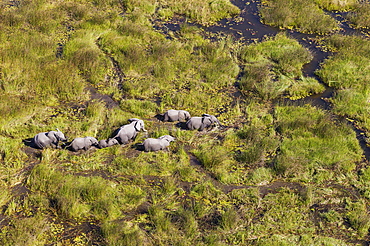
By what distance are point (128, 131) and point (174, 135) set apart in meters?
1.58

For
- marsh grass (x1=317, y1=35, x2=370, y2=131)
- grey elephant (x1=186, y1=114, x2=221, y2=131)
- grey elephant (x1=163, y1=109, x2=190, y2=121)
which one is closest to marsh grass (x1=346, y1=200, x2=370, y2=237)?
marsh grass (x1=317, y1=35, x2=370, y2=131)

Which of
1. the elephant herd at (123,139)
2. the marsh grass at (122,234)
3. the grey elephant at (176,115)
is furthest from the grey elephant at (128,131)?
the marsh grass at (122,234)

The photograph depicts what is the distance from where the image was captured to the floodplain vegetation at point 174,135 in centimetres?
997

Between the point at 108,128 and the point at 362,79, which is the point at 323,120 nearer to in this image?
the point at 362,79

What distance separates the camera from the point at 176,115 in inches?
535

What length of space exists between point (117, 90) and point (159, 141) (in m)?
4.03

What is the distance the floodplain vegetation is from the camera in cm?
997

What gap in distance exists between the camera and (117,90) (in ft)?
49.7

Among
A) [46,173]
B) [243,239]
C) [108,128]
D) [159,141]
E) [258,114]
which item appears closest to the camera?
[243,239]

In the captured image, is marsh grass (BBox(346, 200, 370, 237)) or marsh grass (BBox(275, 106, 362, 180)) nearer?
marsh grass (BBox(346, 200, 370, 237))

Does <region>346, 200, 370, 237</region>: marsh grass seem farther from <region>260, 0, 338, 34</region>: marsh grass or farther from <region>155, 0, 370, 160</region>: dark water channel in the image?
<region>260, 0, 338, 34</region>: marsh grass

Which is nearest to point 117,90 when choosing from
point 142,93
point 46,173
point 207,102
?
point 142,93

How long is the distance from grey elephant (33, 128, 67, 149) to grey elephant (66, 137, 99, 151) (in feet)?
1.31

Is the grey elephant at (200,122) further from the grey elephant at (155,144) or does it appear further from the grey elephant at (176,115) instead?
the grey elephant at (155,144)
